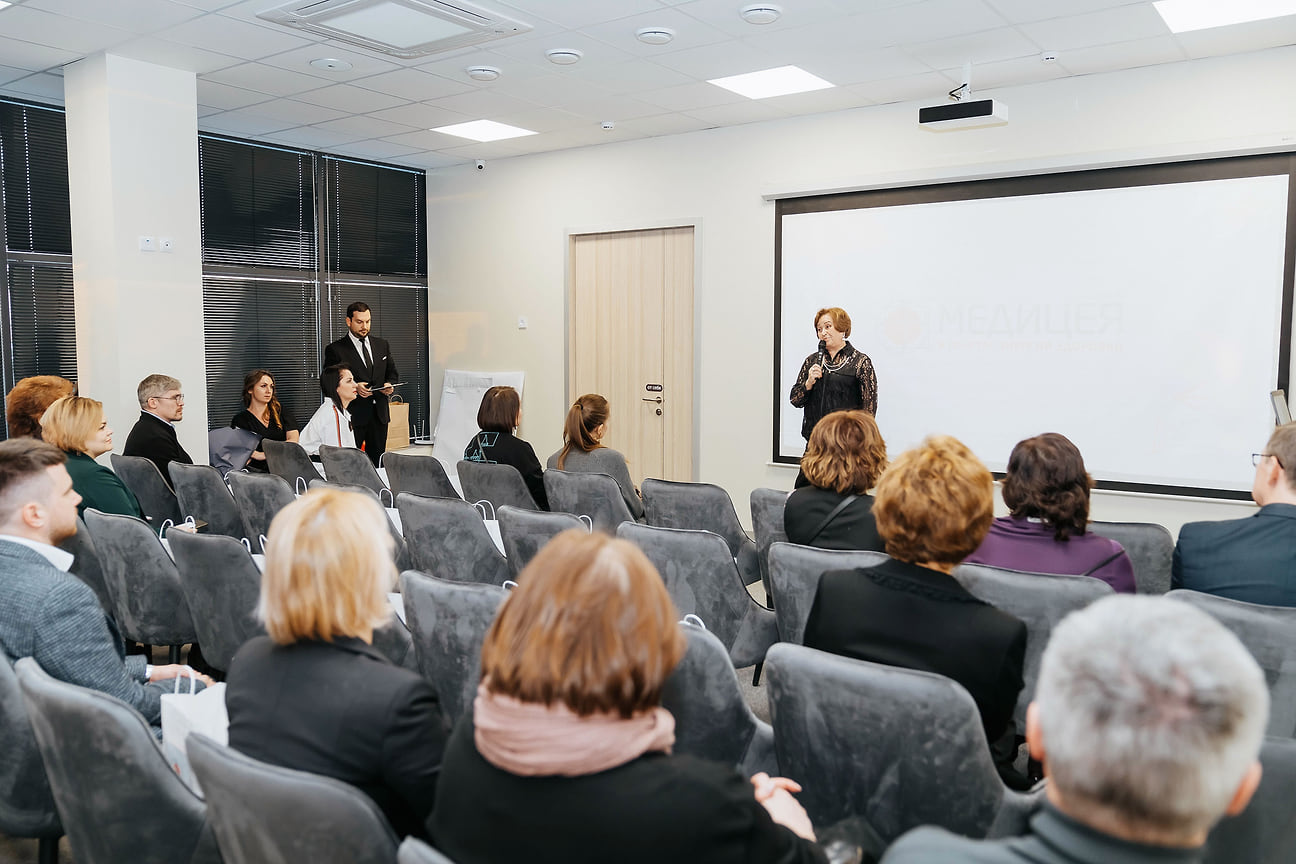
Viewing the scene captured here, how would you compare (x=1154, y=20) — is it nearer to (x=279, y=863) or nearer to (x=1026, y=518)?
(x=1026, y=518)

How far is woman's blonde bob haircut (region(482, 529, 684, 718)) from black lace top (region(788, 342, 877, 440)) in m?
5.00

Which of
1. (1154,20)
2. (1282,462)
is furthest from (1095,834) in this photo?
(1154,20)

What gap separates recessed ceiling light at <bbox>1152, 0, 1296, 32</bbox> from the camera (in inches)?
177

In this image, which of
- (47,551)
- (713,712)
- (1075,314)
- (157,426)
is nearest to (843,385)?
(1075,314)

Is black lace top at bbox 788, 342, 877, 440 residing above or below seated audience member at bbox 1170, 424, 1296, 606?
above

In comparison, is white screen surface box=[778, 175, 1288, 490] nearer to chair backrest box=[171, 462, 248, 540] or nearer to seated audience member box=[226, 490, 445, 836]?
chair backrest box=[171, 462, 248, 540]

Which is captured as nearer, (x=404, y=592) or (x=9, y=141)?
(x=404, y=592)

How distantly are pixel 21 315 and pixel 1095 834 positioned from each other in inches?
295

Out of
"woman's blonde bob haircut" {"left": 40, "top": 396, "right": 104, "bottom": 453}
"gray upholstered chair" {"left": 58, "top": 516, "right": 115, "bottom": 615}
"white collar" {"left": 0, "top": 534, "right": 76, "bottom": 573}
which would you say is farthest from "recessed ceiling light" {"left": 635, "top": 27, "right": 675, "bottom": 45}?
"white collar" {"left": 0, "top": 534, "right": 76, "bottom": 573}

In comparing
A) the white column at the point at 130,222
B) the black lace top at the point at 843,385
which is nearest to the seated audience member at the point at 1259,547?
the black lace top at the point at 843,385

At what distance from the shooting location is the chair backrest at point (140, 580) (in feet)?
10.5

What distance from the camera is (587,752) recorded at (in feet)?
3.75

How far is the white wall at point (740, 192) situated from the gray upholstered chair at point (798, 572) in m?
3.90

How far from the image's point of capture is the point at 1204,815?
0.90 metres
